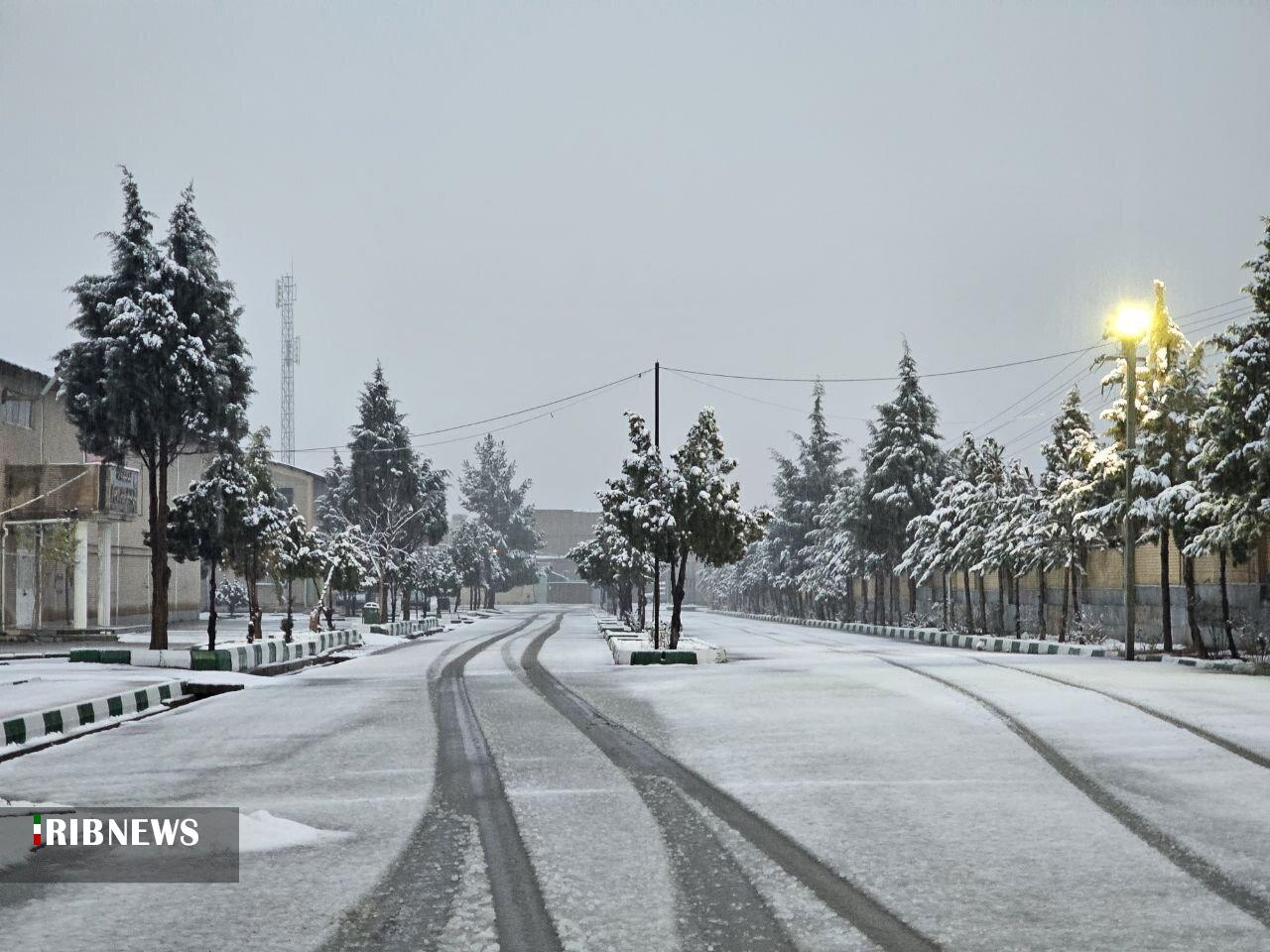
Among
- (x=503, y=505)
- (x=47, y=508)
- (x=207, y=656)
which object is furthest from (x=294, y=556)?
(x=503, y=505)

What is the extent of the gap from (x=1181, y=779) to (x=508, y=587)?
13010 centimetres

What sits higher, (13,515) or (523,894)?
(13,515)

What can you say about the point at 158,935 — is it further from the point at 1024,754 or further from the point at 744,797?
the point at 1024,754

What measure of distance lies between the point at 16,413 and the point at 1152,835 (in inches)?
1783

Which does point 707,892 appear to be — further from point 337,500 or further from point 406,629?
point 337,500

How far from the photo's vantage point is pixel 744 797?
949 centimetres

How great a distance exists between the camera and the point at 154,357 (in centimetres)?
3048

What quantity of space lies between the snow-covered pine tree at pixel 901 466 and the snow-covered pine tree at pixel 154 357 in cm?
3743

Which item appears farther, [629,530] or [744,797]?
[629,530]

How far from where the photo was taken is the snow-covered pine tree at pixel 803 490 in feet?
279

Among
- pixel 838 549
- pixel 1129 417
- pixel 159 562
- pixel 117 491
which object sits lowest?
pixel 159 562

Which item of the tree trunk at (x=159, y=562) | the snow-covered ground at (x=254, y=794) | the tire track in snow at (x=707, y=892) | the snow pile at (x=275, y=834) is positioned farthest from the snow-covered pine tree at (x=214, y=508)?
the tire track in snow at (x=707, y=892)

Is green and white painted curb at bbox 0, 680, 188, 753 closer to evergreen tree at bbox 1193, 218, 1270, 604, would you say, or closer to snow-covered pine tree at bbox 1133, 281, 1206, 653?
evergreen tree at bbox 1193, 218, 1270, 604

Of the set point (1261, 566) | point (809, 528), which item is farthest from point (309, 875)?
point (809, 528)
